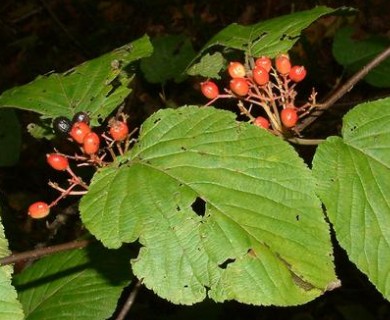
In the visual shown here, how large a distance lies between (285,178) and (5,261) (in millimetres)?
1010

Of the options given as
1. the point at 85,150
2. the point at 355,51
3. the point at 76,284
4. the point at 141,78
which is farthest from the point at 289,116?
the point at 141,78

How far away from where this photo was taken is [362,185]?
71.9 inches

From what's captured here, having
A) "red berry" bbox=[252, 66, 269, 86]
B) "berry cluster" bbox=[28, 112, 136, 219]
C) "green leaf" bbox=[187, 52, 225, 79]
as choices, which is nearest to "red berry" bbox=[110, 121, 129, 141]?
"berry cluster" bbox=[28, 112, 136, 219]

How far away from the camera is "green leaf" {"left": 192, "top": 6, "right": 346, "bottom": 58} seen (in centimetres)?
227

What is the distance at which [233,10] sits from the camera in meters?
7.24

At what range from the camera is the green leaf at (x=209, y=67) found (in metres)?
2.56

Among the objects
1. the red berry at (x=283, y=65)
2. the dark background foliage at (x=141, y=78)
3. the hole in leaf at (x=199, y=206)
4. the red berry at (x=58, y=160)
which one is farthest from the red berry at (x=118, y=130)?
the dark background foliage at (x=141, y=78)

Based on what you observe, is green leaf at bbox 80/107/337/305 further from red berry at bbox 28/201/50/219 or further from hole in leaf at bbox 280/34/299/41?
hole in leaf at bbox 280/34/299/41

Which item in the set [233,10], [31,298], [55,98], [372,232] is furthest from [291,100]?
[233,10]

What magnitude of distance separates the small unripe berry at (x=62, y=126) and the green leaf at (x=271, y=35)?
79 centimetres

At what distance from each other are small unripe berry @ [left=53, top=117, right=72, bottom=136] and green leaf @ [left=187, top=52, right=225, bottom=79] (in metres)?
0.70

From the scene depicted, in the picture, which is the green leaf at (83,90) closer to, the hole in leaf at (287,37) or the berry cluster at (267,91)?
→ the berry cluster at (267,91)

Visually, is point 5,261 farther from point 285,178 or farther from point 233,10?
point 233,10

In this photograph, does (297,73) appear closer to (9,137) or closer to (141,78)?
(9,137)
